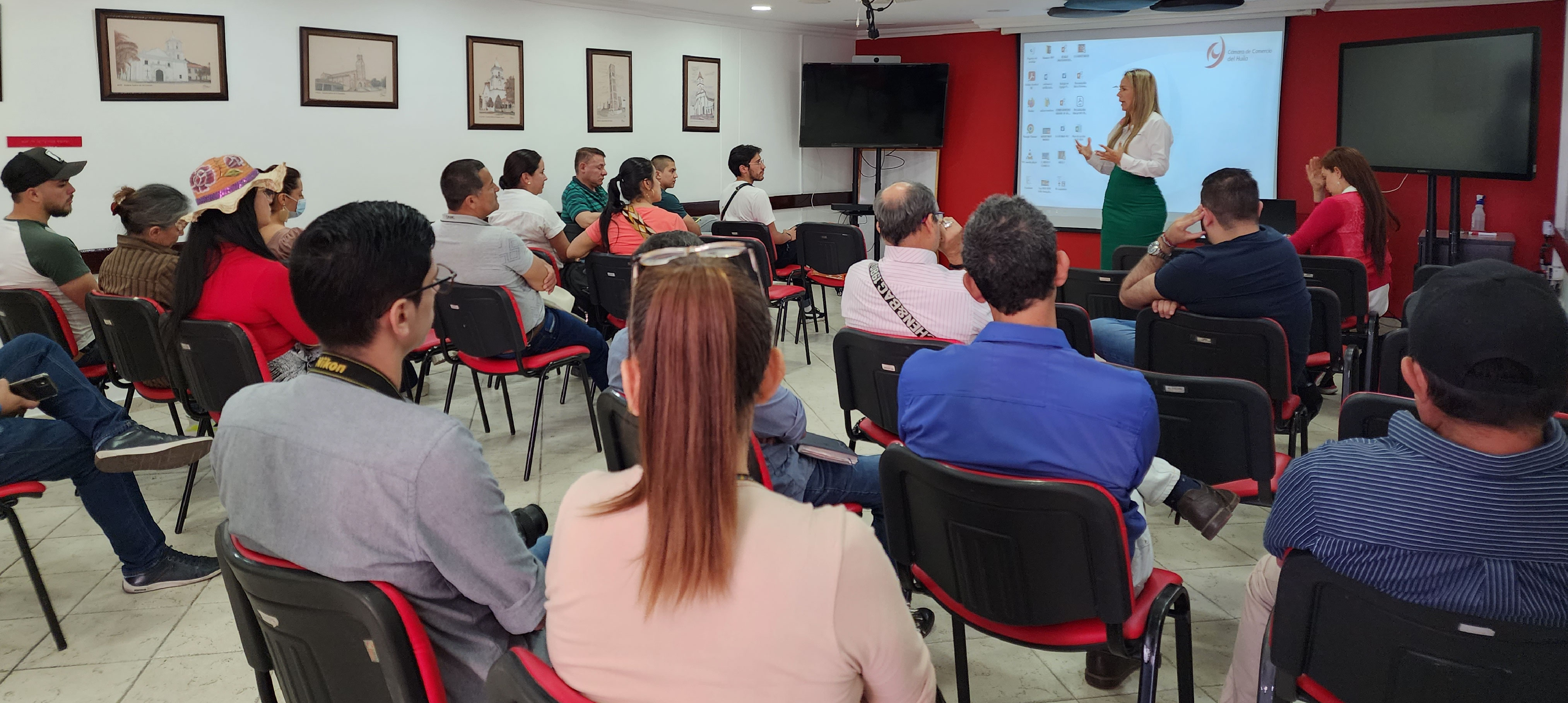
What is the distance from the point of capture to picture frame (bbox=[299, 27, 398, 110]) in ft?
20.3

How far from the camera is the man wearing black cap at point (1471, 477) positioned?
1345 millimetres

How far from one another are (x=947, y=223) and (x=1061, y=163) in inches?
230

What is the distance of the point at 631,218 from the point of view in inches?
207

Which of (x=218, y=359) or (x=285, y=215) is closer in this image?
(x=218, y=359)

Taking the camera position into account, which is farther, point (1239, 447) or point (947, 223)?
point (947, 223)

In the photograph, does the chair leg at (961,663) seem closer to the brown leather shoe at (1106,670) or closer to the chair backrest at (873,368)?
the brown leather shoe at (1106,670)

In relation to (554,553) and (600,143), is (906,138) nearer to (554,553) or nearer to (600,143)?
(600,143)

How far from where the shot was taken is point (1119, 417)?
175 cm

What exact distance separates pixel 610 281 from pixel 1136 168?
3.12 metres

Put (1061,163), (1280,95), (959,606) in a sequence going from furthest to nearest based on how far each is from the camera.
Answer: (1061,163)
(1280,95)
(959,606)

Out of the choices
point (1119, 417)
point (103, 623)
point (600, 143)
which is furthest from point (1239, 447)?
point (600, 143)

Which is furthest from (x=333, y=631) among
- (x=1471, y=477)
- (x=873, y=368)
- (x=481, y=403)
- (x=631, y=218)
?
(x=631, y=218)

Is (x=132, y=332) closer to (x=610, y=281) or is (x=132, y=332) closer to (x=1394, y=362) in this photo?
(x=610, y=281)

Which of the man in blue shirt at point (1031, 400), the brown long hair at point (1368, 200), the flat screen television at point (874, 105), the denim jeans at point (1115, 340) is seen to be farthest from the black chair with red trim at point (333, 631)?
the flat screen television at point (874, 105)
